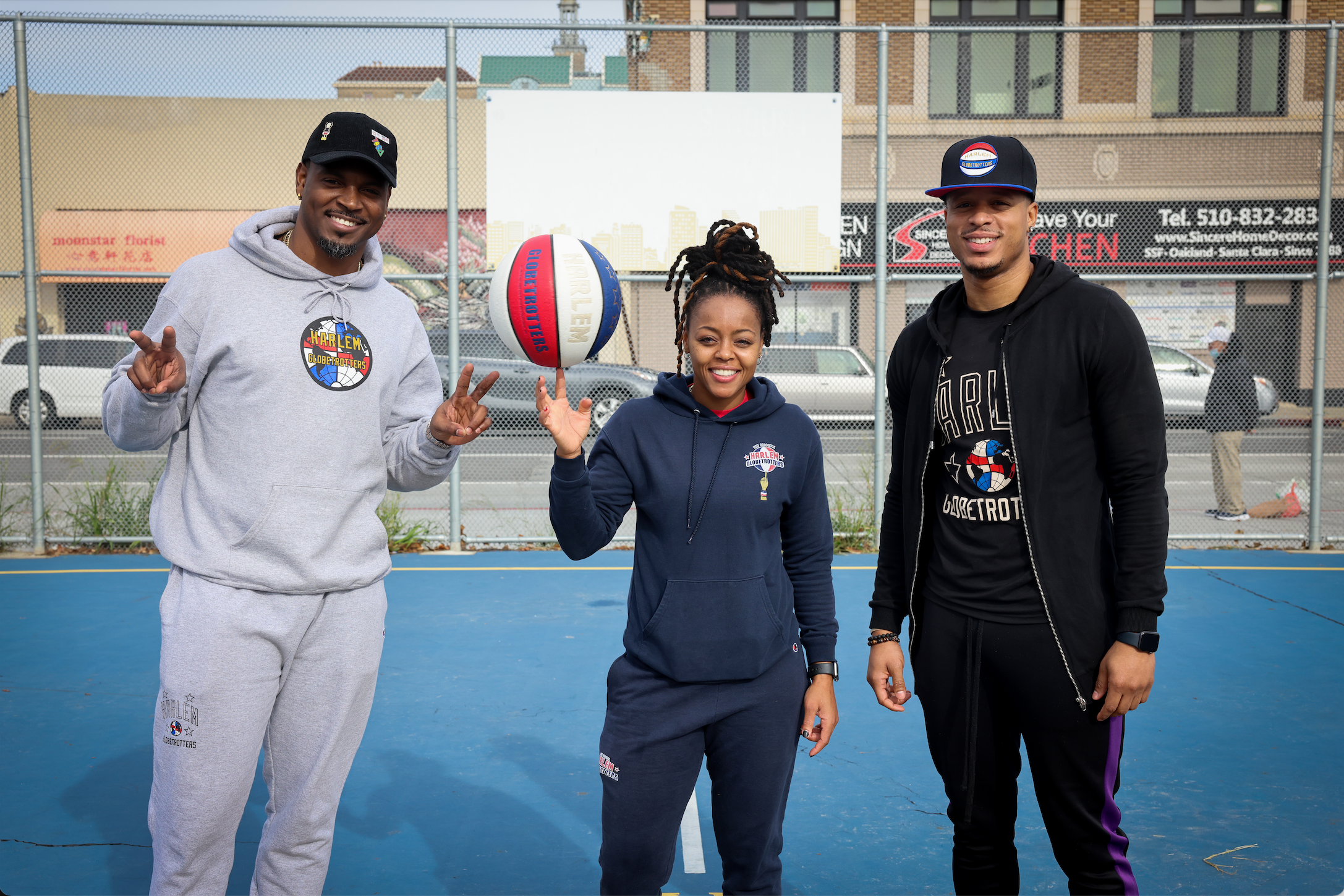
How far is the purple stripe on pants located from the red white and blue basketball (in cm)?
171

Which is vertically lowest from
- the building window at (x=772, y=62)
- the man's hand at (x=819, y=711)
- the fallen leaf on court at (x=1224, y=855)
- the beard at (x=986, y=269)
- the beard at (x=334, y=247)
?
the fallen leaf on court at (x=1224, y=855)

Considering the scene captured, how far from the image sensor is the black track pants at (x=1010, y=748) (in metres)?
2.36

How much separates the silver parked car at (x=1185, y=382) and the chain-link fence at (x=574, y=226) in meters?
0.03

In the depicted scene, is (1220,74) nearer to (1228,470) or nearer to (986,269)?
(1228,470)

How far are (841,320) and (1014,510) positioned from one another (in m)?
6.04

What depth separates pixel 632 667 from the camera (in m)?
2.35

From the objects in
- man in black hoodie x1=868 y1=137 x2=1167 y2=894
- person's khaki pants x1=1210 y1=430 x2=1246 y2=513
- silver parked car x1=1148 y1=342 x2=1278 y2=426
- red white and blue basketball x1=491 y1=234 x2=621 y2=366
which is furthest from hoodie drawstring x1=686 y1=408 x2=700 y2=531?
person's khaki pants x1=1210 y1=430 x2=1246 y2=513

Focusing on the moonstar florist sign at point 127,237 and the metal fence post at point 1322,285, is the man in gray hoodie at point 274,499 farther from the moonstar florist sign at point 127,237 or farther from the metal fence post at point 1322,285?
the metal fence post at point 1322,285

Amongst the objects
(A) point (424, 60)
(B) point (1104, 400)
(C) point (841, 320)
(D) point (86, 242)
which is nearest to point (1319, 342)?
(C) point (841, 320)

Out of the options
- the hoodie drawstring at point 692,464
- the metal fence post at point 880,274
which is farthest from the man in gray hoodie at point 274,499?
the metal fence post at point 880,274

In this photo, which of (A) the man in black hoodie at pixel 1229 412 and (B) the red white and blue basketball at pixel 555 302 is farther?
(A) the man in black hoodie at pixel 1229 412

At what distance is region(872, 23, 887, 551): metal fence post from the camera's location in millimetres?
7723

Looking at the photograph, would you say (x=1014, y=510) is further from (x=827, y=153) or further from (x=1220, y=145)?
(x=1220, y=145)

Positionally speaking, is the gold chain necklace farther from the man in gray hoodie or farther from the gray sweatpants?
the gray sweatpants
